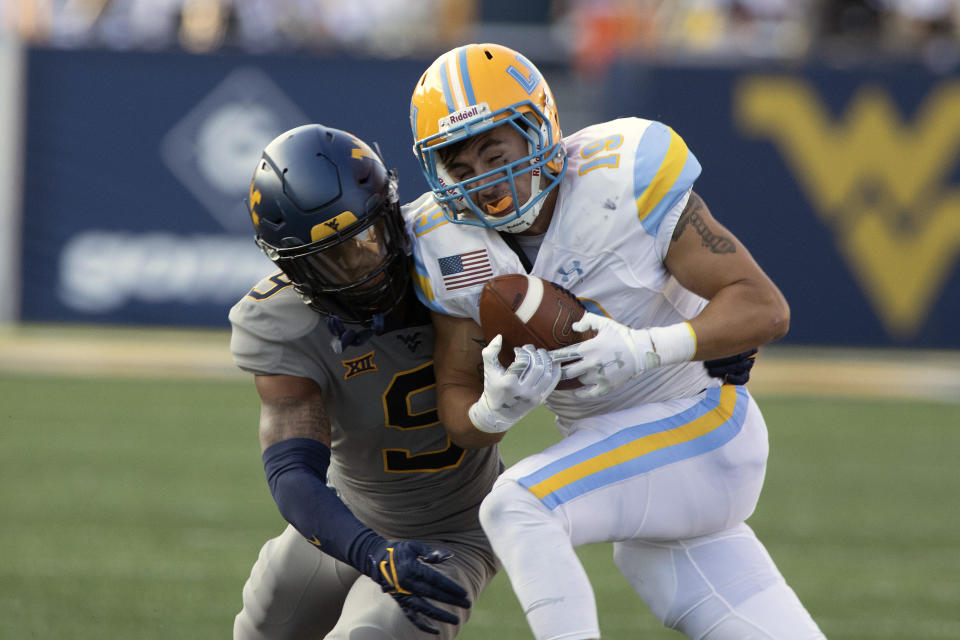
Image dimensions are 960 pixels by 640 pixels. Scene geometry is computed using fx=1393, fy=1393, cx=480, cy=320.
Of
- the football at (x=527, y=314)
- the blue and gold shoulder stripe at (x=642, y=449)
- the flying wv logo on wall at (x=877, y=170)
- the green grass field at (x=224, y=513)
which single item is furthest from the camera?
the flying wv logo on wall at (x=877, y=170)

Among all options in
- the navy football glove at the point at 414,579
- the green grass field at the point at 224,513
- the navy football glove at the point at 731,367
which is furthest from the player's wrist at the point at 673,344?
the green grass field at the point at 224,513

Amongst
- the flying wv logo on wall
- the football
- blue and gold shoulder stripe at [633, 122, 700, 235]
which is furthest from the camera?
the flying wv logo on wall

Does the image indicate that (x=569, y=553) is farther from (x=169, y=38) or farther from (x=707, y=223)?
(x=169, y=38)

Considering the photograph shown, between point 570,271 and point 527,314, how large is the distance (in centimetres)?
25

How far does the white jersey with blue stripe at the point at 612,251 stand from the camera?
3.09 metres

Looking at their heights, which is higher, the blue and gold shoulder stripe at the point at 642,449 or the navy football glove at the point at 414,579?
the blue and gold shoulder stripe at the point at 642,449

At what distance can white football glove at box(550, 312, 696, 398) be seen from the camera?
2.85 m

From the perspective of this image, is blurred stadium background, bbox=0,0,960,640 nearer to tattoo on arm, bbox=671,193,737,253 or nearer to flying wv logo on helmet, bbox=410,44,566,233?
flying wv logo on helmet, bbox=410,44,566,233

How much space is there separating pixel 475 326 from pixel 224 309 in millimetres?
7992

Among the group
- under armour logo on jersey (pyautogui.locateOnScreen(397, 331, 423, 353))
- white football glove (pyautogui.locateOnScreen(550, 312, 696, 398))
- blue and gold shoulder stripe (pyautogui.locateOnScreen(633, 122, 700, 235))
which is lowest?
under armour logo on jersey (pyautogui.locateOnScreen(397, 331, 423, 353))

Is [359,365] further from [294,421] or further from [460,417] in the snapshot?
[460,417]

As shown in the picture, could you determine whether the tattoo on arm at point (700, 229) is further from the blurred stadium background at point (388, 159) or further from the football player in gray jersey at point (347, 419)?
the blurred stadium background at point (388, 159)

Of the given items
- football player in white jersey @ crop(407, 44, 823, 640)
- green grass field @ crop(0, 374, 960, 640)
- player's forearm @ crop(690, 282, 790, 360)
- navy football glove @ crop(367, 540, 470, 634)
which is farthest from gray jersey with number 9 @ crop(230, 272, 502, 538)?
green grass field @ crop(0, 374, 960, 640)

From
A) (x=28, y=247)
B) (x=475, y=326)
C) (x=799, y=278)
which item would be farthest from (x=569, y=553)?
(x=28, y=247)
